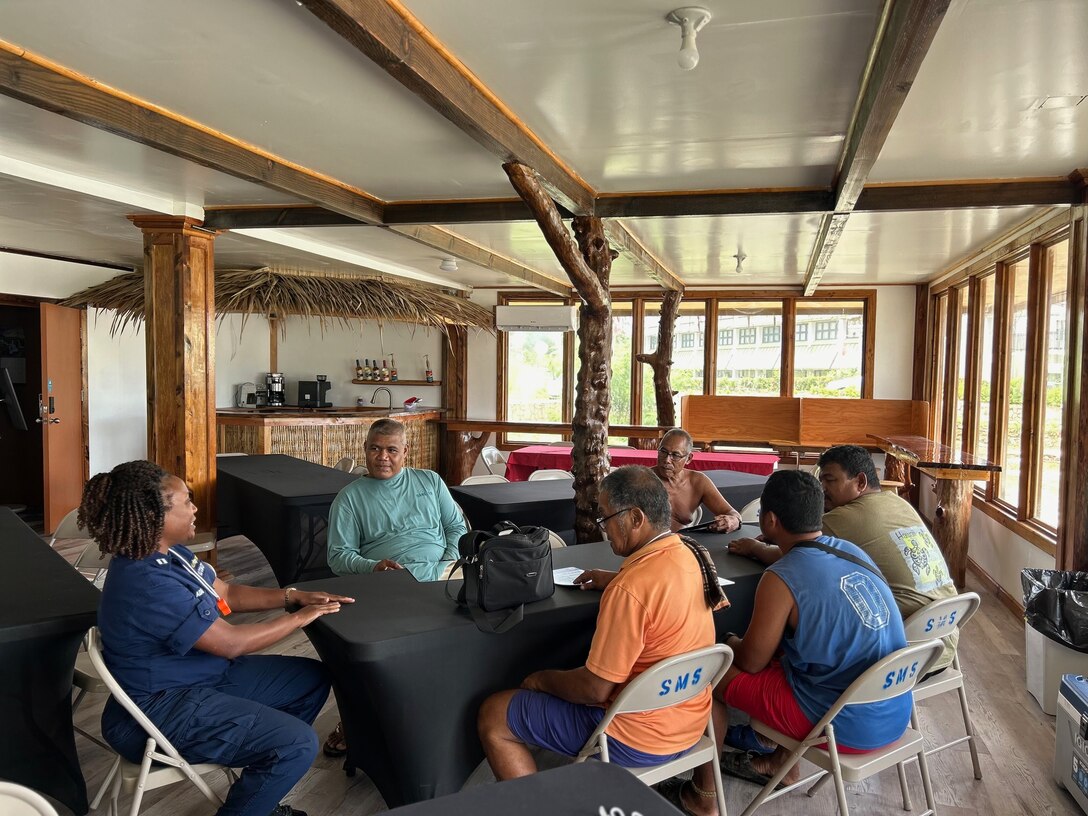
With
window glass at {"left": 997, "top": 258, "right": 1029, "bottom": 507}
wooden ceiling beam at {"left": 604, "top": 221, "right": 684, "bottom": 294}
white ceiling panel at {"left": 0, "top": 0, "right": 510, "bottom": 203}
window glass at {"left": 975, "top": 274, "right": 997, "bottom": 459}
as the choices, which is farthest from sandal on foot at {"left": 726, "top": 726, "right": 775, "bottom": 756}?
window glass at {"left": 975, "top": 274, "right": 997, "bottom": 459}

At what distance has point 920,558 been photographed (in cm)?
297

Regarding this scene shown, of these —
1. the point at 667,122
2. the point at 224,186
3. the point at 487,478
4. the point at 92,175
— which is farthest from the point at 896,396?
the point at 92,175

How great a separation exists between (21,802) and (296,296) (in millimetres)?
7606

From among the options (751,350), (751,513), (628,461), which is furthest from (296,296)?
(751,350)

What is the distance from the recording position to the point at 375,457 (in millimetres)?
3643

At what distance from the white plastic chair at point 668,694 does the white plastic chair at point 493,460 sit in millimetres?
5449

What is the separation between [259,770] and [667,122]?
2982mm

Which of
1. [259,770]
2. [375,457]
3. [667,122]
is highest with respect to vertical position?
[667,122]

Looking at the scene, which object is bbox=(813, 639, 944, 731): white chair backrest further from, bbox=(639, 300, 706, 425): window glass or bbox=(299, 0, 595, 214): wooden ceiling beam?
bbox=(639, 300, 706, 425): window glass

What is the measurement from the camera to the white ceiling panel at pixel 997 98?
242 centimetres

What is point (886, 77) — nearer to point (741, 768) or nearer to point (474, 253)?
point (741, 768)

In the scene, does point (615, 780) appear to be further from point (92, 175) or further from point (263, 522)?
point (92, 175)

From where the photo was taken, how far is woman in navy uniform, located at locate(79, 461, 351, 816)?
2326mm

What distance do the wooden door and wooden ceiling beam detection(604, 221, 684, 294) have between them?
5419 mm
